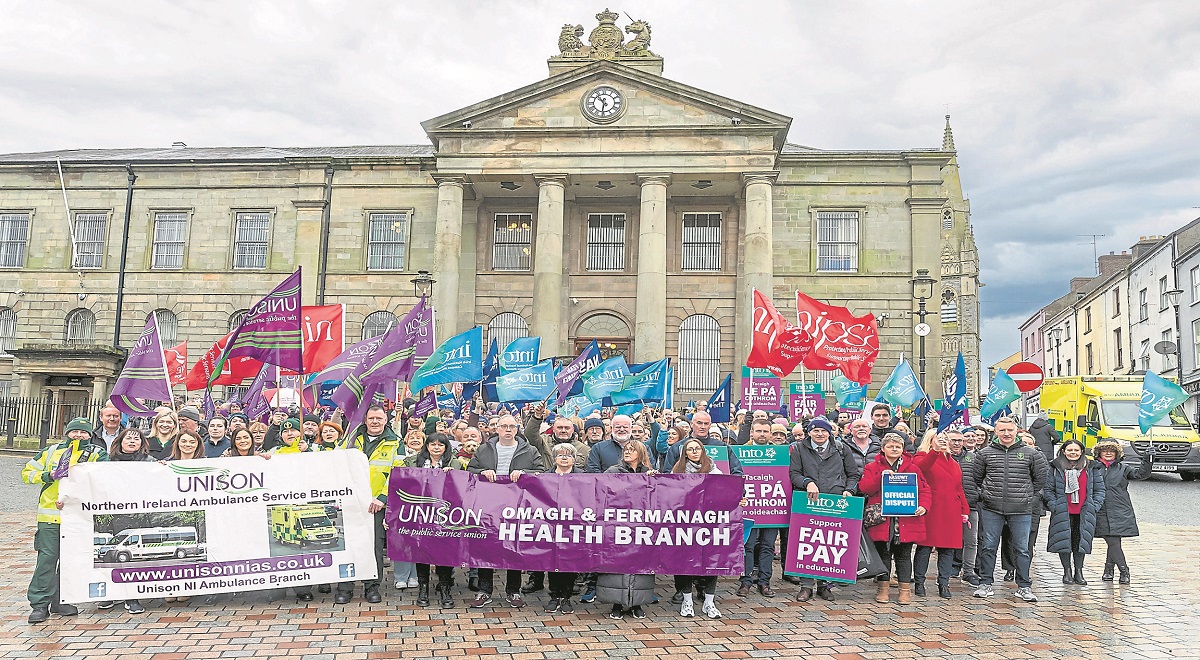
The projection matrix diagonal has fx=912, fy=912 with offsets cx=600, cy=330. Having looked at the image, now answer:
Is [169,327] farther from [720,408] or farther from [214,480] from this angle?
[214,480]

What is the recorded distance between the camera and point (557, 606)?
28.4 feet

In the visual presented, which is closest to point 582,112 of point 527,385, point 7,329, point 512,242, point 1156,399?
point 512,242

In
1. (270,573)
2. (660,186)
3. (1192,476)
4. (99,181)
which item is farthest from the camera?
(99,181)

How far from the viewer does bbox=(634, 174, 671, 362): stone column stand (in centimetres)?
3200

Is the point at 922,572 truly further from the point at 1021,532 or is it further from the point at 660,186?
the point at 660,186

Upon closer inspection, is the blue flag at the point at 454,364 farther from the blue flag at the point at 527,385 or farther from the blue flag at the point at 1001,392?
the blue flag at the point at 1001,392

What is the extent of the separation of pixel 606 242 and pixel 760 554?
27654mm

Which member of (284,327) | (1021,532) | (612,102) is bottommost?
(1021,532)

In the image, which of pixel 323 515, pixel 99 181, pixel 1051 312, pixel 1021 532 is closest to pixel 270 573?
pixel 323 515

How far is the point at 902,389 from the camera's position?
19.2 m

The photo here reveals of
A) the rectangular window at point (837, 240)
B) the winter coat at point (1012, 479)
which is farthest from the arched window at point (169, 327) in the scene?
the winter coat at point (1012, 479)

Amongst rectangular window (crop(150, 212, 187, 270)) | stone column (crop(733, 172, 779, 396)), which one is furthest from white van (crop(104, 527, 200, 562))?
rectangular window (crop(150, 212, 187, 270))

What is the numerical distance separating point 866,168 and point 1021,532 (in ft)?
91.5

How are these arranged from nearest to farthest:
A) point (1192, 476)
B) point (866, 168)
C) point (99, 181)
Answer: point (1192, 476), point (866, 168), point (99, 181)
